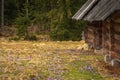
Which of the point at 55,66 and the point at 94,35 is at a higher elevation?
the point at 94,35

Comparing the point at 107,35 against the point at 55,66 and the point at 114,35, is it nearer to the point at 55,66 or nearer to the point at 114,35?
the point at 114,35

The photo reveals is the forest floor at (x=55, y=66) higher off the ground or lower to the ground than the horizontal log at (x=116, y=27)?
lower

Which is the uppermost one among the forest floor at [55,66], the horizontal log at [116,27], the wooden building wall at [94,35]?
the horizontal log at [116,27]

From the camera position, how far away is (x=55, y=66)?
1440 centimetres

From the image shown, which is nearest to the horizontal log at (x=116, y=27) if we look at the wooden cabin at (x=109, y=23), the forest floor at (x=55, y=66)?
the wooden cabin at (x=109, y=23)

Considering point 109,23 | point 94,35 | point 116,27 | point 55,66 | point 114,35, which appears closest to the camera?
point 116,27

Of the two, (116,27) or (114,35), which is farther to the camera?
(114,35)

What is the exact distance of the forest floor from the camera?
12.3m

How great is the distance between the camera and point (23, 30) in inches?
1190

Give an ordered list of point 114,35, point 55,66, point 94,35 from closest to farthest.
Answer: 1. point 114,35
2. point 55,66
3. point 94,35

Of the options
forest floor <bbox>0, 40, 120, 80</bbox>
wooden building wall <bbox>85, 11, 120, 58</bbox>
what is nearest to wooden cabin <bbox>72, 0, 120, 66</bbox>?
wooden building wall <bbox>85, 11, 120, 58</bbox>

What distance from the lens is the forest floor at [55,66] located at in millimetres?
12273

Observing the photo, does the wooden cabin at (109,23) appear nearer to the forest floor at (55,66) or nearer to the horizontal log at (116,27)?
the horizontal log at (116,27)

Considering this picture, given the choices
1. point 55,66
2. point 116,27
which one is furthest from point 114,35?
point 55,66
